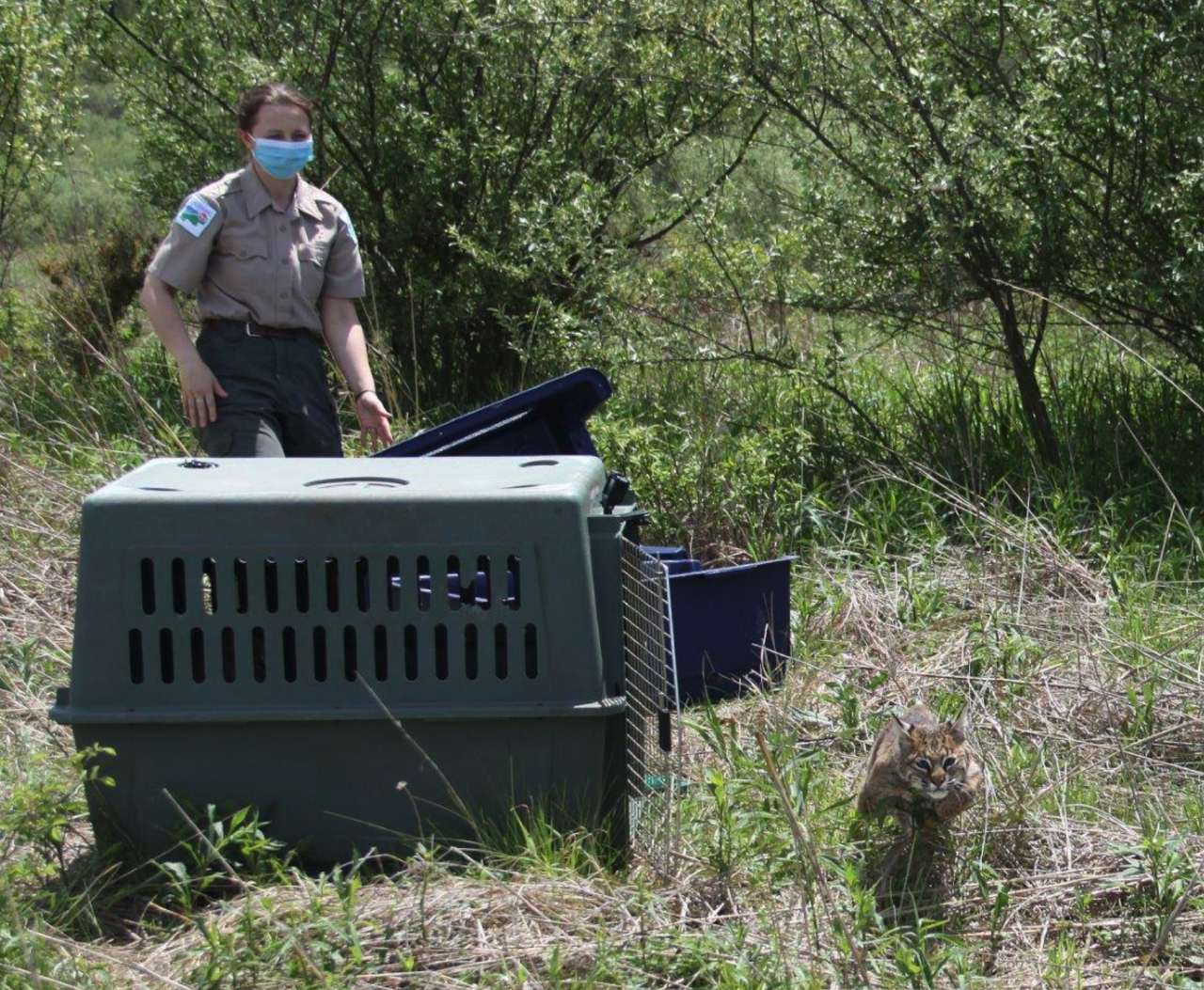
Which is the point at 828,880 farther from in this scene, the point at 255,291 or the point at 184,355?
the point at 255,291

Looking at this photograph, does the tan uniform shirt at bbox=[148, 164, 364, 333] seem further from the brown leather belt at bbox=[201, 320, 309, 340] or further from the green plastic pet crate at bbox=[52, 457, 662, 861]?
the green plastic pet crate at bbox=[52, 457, 662, 861]

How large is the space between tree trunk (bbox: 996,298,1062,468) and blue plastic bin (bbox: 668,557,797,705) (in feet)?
7.80

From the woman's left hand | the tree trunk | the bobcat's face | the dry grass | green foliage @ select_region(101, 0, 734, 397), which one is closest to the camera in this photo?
the dry grass

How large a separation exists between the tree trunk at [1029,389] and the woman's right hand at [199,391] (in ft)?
12.1

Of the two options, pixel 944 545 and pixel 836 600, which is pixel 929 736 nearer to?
pixel 836 600

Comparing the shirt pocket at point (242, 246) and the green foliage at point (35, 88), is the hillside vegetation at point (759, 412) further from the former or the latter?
the shirt pocket at point (242, 246)

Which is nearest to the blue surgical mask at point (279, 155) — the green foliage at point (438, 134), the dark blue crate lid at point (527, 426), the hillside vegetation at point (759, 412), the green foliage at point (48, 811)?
the dark blue crate lid at point (527, 426)

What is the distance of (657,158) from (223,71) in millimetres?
2353

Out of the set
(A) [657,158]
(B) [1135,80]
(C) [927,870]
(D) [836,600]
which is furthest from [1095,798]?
(A) [657,158]

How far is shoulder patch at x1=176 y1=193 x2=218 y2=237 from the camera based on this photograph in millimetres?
4336

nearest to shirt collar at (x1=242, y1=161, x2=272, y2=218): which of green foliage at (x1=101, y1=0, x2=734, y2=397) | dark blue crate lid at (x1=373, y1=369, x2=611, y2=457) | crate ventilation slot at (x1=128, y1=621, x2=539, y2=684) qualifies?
dark blue crate lid at (x1=373, y1=369, x2=611, y2=457)

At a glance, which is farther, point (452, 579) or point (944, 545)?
point (944, 545)

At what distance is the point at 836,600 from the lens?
5.12 meters

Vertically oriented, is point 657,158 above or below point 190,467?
above
